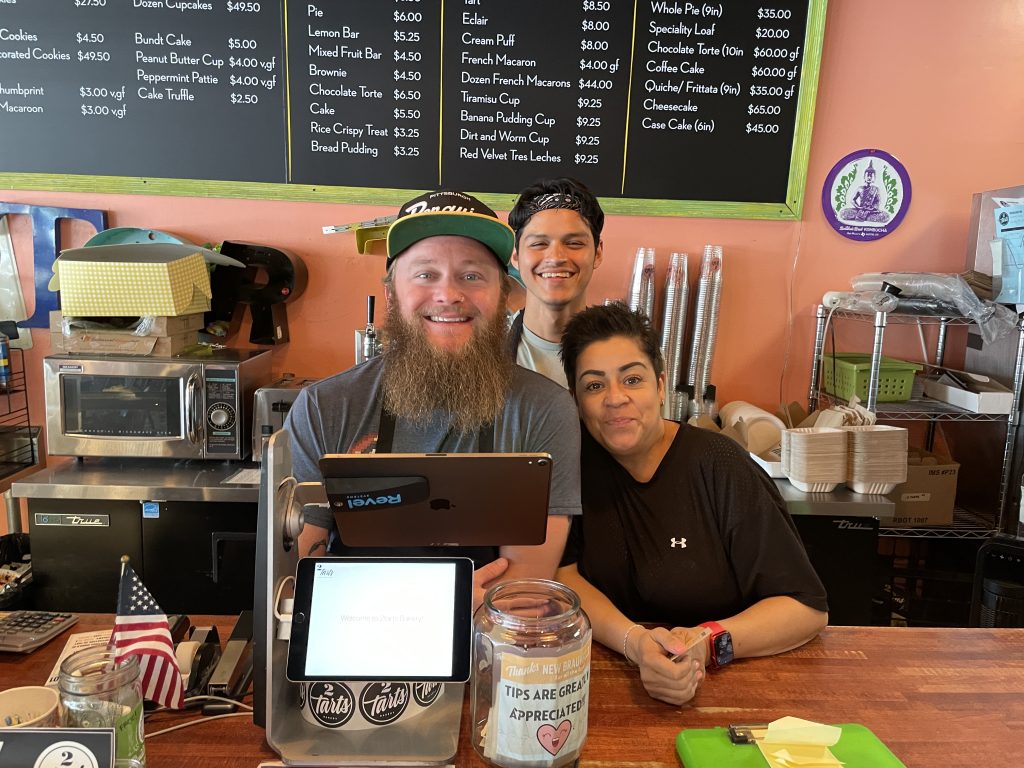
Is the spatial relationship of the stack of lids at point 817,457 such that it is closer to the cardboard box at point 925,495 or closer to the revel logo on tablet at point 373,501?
the cardboard box at point 925,495

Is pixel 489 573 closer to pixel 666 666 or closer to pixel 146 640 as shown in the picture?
pixel 666 666

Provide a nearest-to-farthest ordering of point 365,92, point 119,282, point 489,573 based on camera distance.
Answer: point 489,573 < point 119,282 < point 365,92

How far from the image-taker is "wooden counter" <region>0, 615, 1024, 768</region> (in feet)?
3.29

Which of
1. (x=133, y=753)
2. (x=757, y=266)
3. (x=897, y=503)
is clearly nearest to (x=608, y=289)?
(x=757, y=266)

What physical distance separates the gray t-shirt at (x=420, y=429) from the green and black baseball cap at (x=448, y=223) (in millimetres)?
298

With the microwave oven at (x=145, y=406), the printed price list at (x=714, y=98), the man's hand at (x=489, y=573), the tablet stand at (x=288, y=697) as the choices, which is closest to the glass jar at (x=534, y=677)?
the tablet stand at (x=288, y=697)

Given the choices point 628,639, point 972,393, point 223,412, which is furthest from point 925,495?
point 223,412

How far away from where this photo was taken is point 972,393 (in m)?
2.61

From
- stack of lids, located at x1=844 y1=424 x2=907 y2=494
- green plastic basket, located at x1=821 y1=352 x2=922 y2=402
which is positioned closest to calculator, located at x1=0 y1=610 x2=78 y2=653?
stack of lids, located at x1=844 y1=424 x2=907 y2=494

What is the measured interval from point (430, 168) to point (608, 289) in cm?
87

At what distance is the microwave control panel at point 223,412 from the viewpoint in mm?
2424

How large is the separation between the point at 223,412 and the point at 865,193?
2.66 m

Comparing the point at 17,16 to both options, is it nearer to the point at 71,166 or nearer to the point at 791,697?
the point at 71,166

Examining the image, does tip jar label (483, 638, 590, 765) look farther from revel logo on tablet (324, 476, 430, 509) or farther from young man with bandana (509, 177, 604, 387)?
young man with bandana (509, 177, 604, 387)
